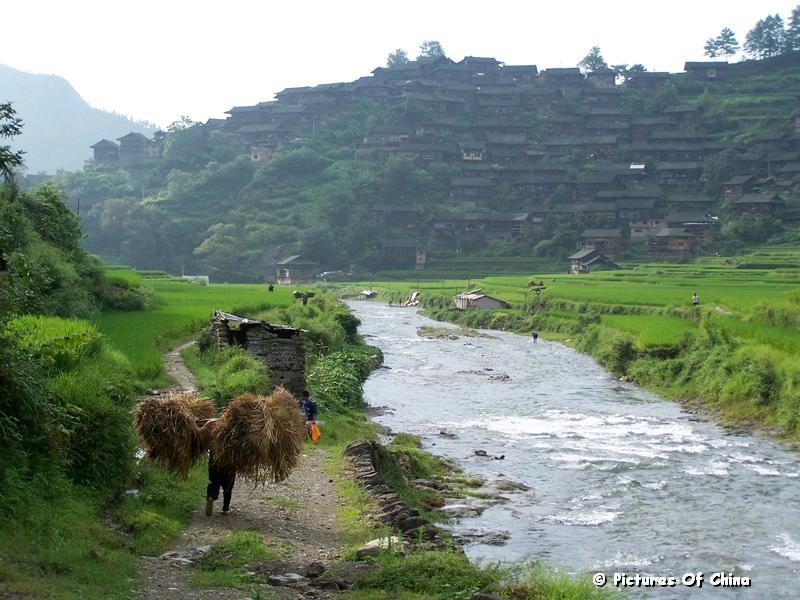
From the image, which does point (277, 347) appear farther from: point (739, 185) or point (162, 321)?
point (739, 185)

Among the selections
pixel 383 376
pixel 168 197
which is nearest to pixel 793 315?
pixel 383 376

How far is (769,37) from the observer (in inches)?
4090

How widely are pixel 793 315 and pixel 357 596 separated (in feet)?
76.5

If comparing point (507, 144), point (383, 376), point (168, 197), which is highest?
point (507, 144)

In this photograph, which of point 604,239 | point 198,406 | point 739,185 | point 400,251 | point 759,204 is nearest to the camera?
point 198,406

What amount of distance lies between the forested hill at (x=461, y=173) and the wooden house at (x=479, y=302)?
64.6 ft

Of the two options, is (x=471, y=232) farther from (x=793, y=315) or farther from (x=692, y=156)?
(x=793, y=315)

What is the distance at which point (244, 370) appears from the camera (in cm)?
1697

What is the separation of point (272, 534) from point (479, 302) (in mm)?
40114

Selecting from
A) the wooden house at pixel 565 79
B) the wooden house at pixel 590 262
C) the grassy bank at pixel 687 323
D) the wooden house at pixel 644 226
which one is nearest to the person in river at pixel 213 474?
the grassy bank at pixel 687 323

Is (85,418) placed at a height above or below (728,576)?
above

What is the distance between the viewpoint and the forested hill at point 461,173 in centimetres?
7500

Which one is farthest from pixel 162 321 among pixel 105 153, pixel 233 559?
pixel 105 153

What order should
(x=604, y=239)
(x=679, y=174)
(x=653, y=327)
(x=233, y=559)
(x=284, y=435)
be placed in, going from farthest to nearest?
(x=679, y=174)
(x=604, y=239)
(x=653, y=327)
(x=284, y=435)
(x=233, y=559)
